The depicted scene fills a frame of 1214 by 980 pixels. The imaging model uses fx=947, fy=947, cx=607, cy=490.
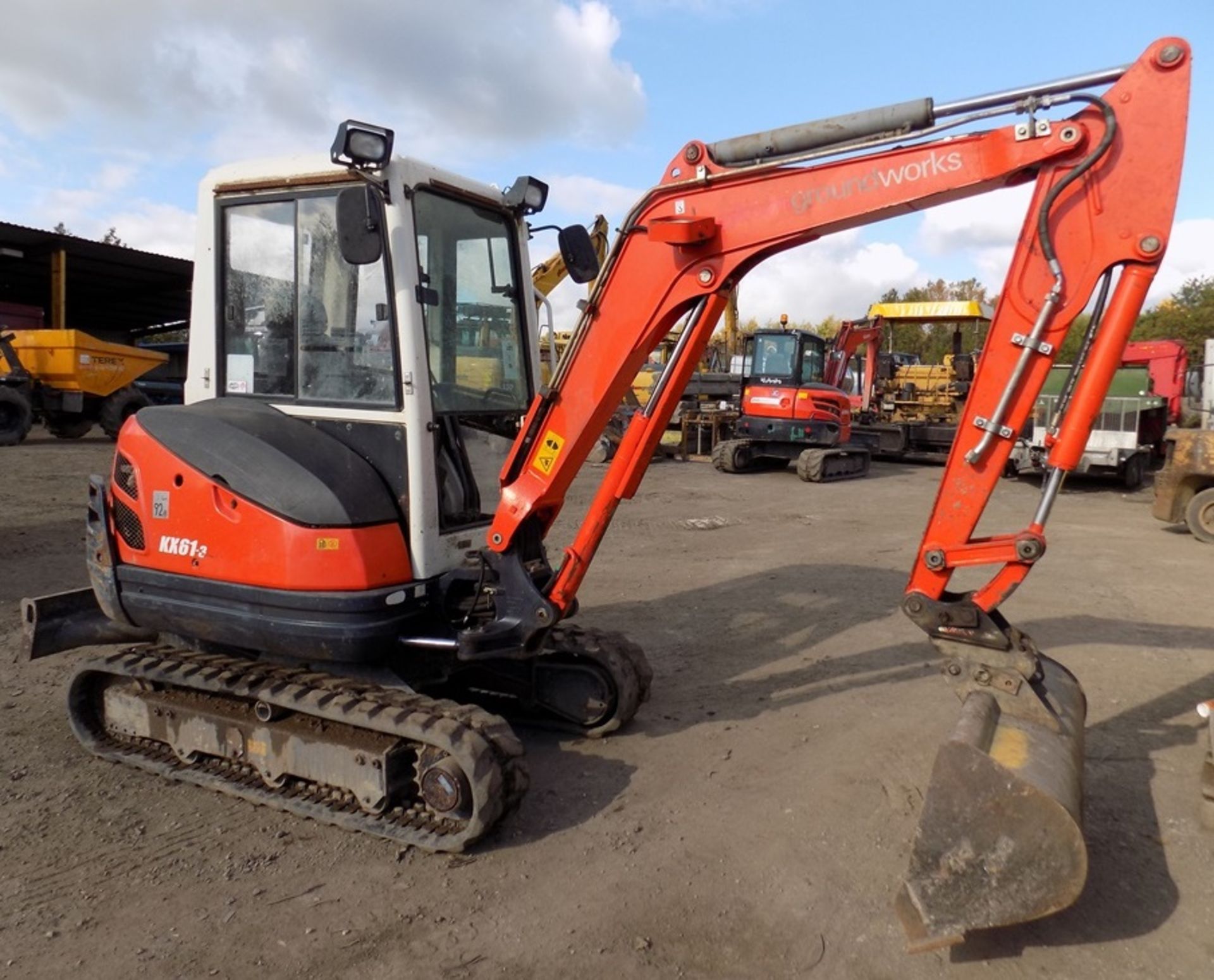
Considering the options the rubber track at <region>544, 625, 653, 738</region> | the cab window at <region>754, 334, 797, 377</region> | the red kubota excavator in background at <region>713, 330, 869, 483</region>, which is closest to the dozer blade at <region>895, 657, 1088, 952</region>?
the rubber track at <region>544, 625, 653, 738</region>

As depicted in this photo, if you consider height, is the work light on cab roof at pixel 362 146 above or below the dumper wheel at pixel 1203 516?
above

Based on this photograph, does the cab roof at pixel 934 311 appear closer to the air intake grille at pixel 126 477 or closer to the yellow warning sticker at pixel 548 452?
the yellow warning sticker at pixel 548 452

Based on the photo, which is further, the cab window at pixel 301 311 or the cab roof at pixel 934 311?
the cab roof at pixel 934 311

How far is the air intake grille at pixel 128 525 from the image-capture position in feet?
14.5

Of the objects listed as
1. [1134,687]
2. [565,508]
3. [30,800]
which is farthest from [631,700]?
[565,508]

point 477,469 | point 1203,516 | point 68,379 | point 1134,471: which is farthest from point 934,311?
point 477,469

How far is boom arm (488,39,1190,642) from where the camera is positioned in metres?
3.26

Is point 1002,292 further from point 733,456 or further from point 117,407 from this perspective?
point 117,407

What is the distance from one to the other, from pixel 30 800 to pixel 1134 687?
5.88 metres

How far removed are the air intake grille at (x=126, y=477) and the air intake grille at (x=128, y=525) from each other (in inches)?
2.8

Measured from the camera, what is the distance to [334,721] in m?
4.09

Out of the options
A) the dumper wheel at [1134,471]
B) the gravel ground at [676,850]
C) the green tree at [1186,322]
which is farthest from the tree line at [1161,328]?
the gravel ground at [676,850]

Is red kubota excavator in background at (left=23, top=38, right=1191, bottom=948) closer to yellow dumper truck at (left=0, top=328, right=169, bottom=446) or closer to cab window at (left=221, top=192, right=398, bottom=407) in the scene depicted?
cab window at (left=221, top=192, right=398, bottom=407)

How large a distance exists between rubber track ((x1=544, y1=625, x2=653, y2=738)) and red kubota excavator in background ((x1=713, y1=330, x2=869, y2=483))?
12428 mm
